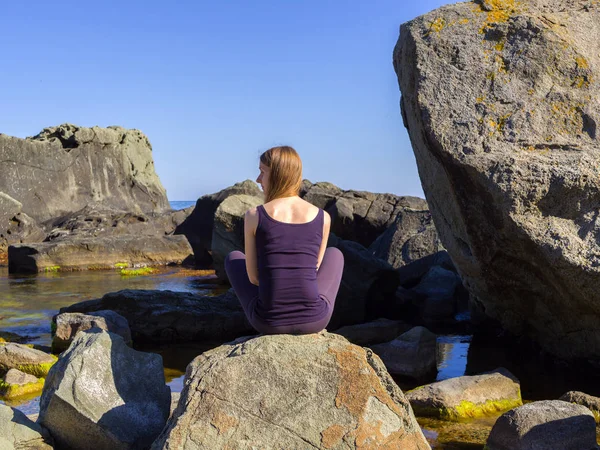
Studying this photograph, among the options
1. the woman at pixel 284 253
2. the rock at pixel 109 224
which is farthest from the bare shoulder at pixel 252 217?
the rock at pixel 109 224

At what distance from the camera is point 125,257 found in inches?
715

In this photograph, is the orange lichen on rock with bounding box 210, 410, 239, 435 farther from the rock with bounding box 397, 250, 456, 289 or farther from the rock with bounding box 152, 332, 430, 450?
the rock with bounding box 397, 250, 456, 289

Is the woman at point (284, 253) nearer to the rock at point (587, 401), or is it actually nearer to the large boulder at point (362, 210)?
the rock at point (587, 401)

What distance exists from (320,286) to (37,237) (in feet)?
63.4

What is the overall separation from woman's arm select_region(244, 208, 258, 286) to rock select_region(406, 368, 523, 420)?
7.02ft

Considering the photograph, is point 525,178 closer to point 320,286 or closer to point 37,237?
point 320,286

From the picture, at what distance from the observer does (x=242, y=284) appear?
4324 mm

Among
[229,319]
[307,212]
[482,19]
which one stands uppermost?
[482,19]

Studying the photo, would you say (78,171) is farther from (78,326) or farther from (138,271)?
(78,326)

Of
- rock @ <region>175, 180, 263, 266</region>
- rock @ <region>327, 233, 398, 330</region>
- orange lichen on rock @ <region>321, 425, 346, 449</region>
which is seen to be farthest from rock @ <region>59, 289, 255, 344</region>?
rock @ <region>175, 180, 263, 266</region>

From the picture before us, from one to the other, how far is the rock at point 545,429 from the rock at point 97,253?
14.4 metres

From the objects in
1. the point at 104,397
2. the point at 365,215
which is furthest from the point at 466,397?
the point at 365,215

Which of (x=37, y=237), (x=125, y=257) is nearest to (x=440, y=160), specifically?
(x=125, y=257)

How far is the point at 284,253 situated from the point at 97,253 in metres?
14.8
